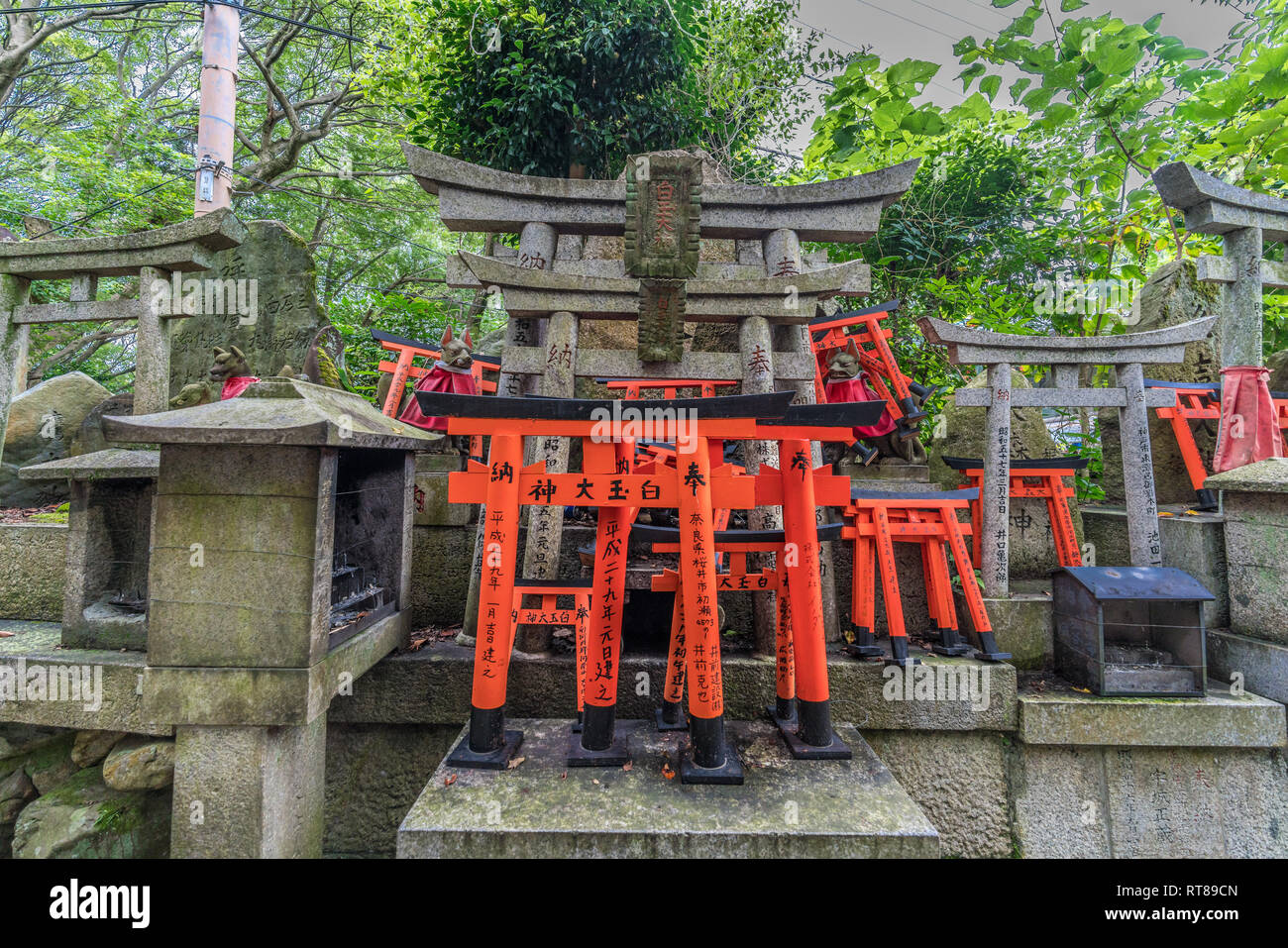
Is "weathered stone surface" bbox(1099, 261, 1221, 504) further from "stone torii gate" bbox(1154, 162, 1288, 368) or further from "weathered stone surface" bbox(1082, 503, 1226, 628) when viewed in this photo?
"stone torii gate" bbox(1154, 162, 1288, 368)

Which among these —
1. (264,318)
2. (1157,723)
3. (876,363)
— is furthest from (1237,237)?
(264,318)

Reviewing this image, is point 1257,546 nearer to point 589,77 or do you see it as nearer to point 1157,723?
point 1157,723

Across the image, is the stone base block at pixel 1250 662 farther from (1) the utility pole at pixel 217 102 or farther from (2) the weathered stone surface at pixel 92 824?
(1) the utility pole at pixel 217 102

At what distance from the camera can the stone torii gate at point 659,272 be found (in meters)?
4.83

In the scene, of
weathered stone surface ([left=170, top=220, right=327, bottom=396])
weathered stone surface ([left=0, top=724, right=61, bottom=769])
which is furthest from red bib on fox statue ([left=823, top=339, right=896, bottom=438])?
weathered stone surface ([left=0, top=724, right=61, bottom=769])

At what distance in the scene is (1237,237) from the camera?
5.67 m

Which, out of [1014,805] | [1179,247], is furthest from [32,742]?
[1179,247]

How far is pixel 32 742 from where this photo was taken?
4465mm

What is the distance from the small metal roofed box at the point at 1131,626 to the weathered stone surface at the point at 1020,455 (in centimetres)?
72

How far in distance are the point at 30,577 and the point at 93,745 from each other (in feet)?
6.62

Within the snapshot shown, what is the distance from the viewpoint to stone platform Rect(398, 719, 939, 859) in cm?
304

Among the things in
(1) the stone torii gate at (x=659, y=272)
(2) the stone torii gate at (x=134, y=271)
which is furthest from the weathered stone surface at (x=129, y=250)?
(1) the stone torii gate at (x=659, y=272)

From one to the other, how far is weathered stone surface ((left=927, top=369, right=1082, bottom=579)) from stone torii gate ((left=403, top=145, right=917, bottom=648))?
2.12 metres
